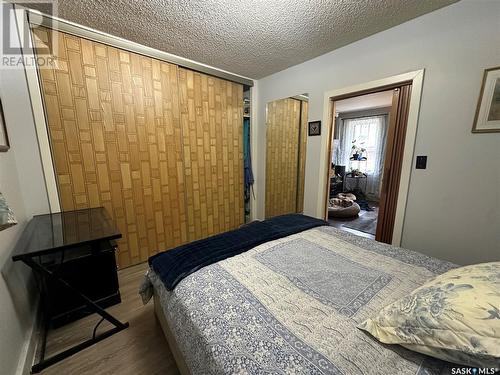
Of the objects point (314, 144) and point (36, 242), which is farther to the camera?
point (314, 144)

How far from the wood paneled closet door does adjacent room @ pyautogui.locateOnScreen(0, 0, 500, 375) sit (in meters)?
0.38

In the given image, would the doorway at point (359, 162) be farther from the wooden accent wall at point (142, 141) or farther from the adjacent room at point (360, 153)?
the wooden accent wall at point (142, 141)

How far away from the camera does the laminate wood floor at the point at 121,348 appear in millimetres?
1254

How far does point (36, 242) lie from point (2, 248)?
136 millimetres

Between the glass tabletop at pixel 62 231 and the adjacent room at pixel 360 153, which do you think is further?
the adjacent room at pixel 360 153

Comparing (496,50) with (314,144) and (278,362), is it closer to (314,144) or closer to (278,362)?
(314,144)

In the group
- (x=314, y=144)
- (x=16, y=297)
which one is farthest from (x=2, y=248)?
(x=314, y=144)

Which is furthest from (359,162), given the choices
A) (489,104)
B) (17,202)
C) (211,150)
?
(17,202)

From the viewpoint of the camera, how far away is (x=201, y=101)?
8.68 ft

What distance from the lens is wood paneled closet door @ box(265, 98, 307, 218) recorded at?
313 centimetres

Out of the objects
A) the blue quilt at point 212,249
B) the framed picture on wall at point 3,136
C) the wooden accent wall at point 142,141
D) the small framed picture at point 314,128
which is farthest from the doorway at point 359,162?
the framed picture on wall at point 3,136

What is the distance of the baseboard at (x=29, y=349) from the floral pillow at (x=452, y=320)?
186 cm

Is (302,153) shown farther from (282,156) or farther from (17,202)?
(17,202)

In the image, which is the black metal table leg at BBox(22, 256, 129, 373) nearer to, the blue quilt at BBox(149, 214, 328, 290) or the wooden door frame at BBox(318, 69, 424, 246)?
the blue quilt at BBox(149, 214, 328, 290)
